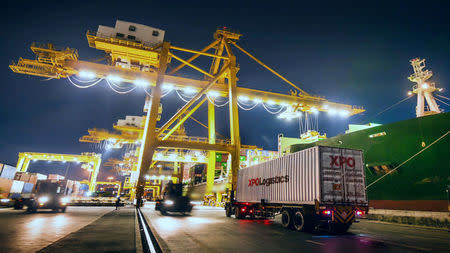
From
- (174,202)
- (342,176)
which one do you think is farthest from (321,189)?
(174,202)

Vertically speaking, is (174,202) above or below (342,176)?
below

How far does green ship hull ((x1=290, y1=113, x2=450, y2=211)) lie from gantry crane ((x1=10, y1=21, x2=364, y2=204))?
1051cm

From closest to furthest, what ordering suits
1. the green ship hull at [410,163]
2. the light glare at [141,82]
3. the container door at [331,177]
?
the container door at [331,177], the green ship hull at [410,163], the light glare at [141,82]

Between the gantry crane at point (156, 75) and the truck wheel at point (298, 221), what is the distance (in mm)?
9010

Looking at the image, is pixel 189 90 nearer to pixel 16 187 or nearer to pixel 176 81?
pixel 176 81

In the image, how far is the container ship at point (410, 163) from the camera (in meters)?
11.6

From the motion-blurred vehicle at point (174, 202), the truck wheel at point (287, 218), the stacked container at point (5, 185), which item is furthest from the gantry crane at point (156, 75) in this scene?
the stacked container at point (5, 185)

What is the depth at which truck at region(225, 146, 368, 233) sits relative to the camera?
30.5ft

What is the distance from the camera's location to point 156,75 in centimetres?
2423

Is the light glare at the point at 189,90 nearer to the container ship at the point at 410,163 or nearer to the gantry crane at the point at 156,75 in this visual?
the gantry crane at the point at 156,75

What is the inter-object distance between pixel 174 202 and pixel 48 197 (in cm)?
876

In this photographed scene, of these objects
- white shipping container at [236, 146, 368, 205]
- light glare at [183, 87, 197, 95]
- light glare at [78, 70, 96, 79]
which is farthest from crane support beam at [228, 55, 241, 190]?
light glare at [78, 70, 96, 79]

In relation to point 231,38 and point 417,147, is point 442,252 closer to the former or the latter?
point 417,147

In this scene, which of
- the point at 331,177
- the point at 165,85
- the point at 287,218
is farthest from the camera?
the point at 165,85
